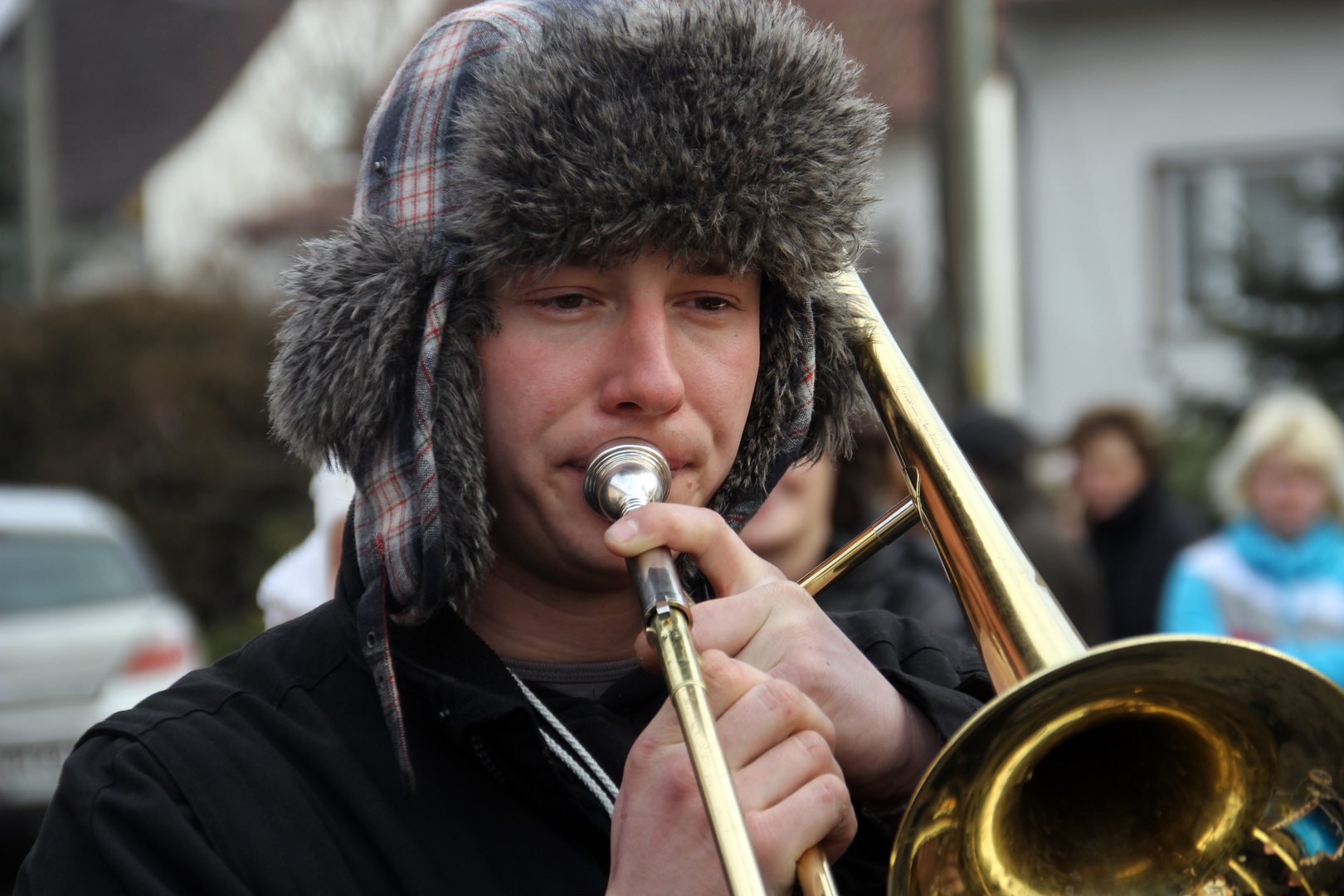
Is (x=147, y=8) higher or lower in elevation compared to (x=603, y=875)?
higher

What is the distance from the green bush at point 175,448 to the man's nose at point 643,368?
9.36 metres

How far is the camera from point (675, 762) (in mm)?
1518

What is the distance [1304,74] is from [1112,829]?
12.4 metres

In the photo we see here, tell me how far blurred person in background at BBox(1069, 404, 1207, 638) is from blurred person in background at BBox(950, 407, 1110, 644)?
770 millimetres

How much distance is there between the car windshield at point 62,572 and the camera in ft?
20.6

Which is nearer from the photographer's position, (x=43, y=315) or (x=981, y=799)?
(x=981, y=799)

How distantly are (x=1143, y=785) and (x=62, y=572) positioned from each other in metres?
5.75

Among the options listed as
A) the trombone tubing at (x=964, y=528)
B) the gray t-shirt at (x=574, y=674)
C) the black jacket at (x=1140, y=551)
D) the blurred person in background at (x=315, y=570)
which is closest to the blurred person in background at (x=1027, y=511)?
the black jacket at (x=1140, y=551)

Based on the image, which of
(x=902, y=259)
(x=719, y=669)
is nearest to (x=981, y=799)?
(x=719, y=669)

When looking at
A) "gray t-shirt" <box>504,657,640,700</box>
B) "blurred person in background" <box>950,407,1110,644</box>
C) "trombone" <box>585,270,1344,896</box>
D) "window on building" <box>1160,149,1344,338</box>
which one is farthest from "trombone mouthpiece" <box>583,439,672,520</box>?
"window on building" <box>1160,149,1344,338</box>

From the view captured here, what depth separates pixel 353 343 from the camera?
1.83 metres

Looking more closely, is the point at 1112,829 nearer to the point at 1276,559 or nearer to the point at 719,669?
the point at 719,669

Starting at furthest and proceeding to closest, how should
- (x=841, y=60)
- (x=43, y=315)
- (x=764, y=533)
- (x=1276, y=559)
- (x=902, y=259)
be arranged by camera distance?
(x=902, y=259) → (x=43, y=315) → (x=1276, y=559) → (x=764, y=533) → (x=841, y=60)

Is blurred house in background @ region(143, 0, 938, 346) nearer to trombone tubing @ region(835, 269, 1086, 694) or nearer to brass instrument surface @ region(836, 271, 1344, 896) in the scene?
trombone tubing @ region(835, 269, 1086, 694)
